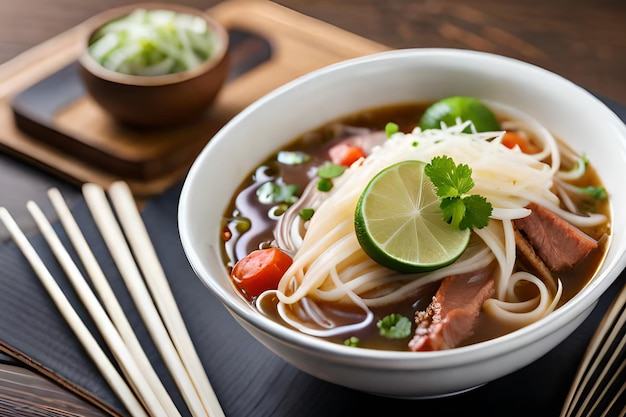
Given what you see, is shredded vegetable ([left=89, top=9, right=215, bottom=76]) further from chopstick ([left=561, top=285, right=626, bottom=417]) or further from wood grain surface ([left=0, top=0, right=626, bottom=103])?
chopstick ([left=561, top=285, right=626, bottom=417])

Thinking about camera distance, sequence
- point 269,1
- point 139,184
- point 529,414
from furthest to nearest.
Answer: point 269,1, point 139,184, point 529,414

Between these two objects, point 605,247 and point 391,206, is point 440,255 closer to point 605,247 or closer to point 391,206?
point 391,206

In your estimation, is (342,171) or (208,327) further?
(342,171)

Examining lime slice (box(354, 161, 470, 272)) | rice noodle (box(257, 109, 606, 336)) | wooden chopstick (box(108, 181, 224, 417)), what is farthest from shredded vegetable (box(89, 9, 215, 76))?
lime slice (box(354, 161, 470, 272))

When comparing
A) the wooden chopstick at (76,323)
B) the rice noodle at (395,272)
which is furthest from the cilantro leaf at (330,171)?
the wooden chopstick at (76,323)

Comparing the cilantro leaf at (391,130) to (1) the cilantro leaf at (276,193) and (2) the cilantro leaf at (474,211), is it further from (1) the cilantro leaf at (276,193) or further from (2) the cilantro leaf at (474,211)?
(2) the cilantro leaf at (474,211)

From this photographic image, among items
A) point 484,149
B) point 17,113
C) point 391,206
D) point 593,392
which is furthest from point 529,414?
point 17,113
